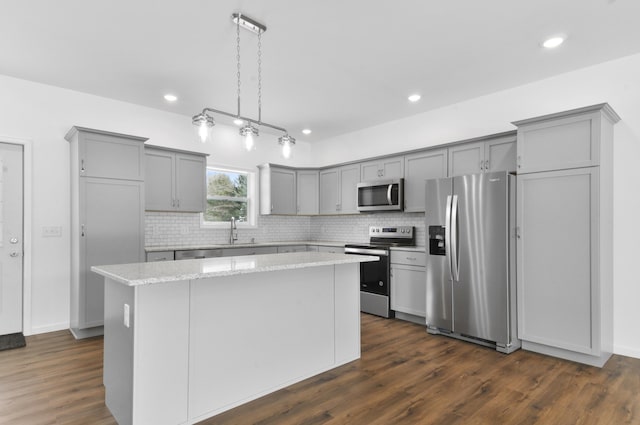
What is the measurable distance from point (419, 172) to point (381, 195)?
2.09 ft

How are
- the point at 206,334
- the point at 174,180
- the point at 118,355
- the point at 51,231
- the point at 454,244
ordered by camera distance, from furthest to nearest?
1. the point at 174,180
2. the point at 51,231
3. the point at 454,244
4. the point at 206,334
5. the point at 118,355

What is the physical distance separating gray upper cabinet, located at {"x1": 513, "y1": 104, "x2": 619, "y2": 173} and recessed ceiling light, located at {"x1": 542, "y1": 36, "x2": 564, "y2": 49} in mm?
609

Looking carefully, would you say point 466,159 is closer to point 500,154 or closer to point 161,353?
point 500,154

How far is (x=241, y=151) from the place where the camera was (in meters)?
5.93

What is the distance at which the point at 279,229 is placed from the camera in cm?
641

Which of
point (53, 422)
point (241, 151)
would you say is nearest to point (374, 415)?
point (53, 422)

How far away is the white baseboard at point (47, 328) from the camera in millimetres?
3982

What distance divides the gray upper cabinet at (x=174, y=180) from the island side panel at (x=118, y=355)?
246 centimetres

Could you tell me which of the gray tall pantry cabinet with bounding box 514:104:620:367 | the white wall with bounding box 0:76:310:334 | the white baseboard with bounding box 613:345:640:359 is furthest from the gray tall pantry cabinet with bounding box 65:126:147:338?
the white baseboard with bounding box 613:345:640:359

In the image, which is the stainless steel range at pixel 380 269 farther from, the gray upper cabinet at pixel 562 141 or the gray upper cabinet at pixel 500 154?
the gray upper cabinet at pixel 562 141

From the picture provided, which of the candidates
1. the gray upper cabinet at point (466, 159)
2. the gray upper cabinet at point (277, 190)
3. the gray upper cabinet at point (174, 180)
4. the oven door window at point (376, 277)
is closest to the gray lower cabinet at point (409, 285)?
the oven door window at point (376, 277)

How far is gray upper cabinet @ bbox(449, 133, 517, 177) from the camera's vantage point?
3.94 meters

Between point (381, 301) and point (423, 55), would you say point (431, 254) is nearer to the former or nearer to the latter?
point (381, 301)

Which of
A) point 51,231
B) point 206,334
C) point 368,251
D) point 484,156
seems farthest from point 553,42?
point 51,231
